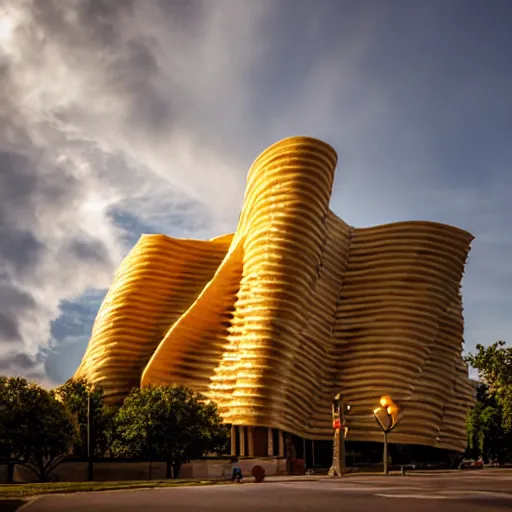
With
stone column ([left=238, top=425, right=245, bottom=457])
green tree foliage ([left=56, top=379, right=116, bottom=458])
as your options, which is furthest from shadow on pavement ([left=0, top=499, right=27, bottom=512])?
stone column ([left=238, top=425, right=245, bottom=457])

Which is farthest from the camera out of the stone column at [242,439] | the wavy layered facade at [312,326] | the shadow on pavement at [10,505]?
the wavy layered facade at [312,326]

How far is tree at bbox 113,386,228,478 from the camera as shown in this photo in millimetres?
45188

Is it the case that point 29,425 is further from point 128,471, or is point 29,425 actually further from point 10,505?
point 10,505

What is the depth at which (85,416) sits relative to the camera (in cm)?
5606

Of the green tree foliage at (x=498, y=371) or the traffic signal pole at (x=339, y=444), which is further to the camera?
the green tree foliage at (x=498, y=371)

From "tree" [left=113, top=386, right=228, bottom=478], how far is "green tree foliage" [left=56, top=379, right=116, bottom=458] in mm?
5612

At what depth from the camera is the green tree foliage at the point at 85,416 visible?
5516 centimetres

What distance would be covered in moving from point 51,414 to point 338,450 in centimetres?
1671

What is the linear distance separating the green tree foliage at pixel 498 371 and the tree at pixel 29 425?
32658mm

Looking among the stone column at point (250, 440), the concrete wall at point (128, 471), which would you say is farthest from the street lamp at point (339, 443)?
the stone column at point (250, 440)

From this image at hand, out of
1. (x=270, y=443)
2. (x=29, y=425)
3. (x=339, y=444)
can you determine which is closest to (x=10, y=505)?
(x=29, y=425)

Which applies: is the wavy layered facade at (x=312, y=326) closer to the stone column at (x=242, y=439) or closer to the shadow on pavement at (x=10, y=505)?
the stone column at (x=242, y=439)

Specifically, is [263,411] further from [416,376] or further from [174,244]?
[174,244]

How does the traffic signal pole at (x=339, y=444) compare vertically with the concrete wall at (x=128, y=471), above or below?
above
